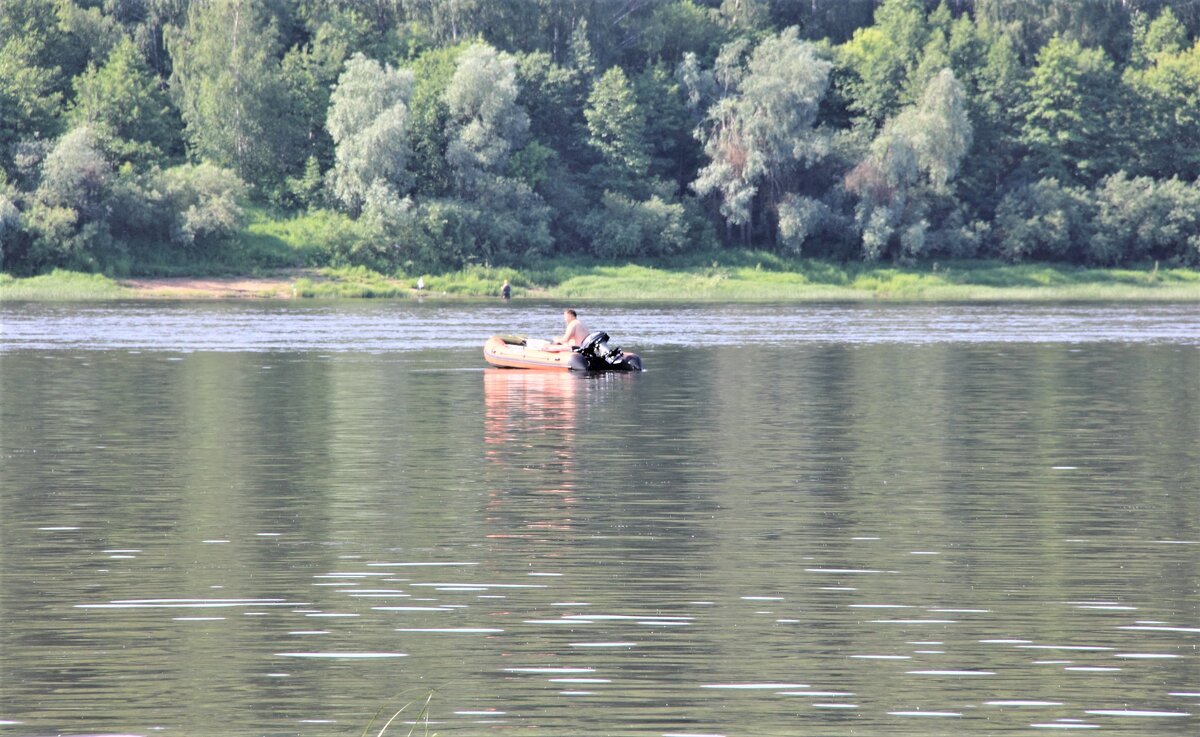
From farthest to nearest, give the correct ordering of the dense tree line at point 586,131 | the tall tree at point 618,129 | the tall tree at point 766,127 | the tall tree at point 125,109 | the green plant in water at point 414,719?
the tall tree at point 618,129 → the tall tree at point 125,109 → the tall tree at point 766,127 → the dense tree line at point 586,131 → the green plant in water at point 414,719

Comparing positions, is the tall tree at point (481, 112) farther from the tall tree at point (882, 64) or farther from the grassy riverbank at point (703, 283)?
the tall tree at point (882, 64)

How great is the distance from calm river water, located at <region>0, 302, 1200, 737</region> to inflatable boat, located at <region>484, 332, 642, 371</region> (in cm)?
554

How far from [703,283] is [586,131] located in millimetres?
14655

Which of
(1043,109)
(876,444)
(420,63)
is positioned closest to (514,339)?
(876,444)

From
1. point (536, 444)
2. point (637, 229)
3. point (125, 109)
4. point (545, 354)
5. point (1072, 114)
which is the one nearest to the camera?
point (536, 444)

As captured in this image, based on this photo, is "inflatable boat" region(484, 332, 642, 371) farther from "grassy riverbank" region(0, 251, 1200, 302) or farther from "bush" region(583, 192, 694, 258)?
"bush" region(583, 192, 694, 258)

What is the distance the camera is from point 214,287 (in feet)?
312

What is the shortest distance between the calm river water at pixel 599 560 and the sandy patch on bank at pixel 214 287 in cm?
5381

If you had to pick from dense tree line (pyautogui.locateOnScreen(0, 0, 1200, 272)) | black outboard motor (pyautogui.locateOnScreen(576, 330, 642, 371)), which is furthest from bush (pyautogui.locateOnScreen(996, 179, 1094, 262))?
black outboard motor (pyautogui.locateOnScreen(576, 330, 642, 371))

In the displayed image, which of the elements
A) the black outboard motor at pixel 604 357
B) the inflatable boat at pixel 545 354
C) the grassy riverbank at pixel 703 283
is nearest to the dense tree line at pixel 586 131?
the grassy riverbank at pixel 703 283

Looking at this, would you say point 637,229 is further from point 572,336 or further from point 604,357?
point 604,357

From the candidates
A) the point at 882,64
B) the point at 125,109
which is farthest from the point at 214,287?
the point at 882,64

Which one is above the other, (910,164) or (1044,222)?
(910,164)

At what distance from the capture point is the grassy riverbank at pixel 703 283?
94.9 meters
